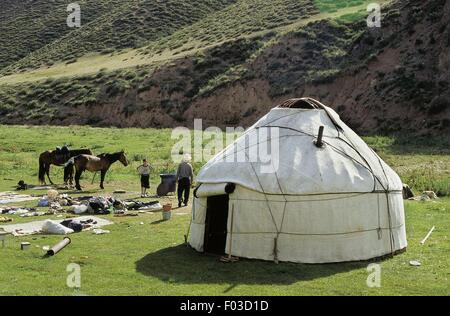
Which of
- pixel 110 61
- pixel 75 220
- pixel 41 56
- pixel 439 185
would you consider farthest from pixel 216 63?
pixel 75 220

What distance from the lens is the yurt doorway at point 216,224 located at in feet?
39.4

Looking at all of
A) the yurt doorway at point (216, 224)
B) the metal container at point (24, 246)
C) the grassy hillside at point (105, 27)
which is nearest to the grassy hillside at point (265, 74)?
the grassy hillside at point (105, 27)

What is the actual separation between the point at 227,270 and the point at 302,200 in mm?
1939

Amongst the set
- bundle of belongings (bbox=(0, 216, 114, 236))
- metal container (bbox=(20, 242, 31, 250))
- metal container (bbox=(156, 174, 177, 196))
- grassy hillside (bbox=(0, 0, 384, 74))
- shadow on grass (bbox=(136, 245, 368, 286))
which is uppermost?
grassy hillside (bbox=(0, 0, 384, 74))

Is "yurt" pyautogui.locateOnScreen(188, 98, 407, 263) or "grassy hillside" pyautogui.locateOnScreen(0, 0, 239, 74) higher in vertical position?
"grassy hillside" pyautogui.locateOnScreen(0, 0, 239, 74)

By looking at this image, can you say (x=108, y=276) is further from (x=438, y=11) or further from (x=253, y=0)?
(x=253, y=0)

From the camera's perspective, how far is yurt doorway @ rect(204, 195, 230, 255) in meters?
12.0

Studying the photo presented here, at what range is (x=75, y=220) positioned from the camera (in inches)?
578

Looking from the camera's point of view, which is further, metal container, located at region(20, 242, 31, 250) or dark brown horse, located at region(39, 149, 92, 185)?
dark brown horse, located at region(39, 149, 92, 185)

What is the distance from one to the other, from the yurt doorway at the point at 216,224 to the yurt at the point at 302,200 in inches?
0.9

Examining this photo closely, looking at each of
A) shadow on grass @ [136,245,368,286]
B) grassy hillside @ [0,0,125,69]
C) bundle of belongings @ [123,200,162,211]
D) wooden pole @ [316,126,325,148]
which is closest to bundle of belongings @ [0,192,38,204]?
bundle of belongings @ [123,200,162,211]

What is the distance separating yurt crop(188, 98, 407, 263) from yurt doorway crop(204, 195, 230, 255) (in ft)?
0.07

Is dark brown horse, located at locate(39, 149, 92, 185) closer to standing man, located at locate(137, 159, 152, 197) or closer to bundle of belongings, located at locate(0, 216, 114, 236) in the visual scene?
standing man, located at locate(137, 159, 152, 197)

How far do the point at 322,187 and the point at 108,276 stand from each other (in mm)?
4253
